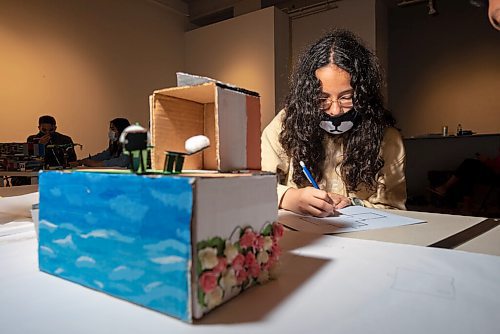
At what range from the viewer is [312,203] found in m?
0.73

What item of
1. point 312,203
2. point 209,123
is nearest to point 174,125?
point 209,123

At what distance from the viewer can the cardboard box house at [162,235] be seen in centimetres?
29

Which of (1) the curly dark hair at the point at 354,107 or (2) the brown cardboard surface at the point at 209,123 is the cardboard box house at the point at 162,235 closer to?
(2) the brown cardboard surface at the point at 209,123

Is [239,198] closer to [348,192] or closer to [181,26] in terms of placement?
[348,192]

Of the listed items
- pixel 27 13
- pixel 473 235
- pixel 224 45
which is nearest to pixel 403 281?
pixel 473 235

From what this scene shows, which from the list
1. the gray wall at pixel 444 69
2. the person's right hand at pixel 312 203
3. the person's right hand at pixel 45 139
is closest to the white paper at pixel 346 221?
the person's right hand at pixel 312 203

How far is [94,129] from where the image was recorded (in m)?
3.52

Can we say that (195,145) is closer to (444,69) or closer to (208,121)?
(208,121)

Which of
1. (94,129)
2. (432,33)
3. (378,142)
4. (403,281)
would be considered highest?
(432,33)

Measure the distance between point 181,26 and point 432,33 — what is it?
10.6 feet

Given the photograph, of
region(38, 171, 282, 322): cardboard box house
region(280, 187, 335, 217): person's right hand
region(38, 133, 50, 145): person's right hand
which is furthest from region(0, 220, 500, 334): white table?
region(38, 133, 50, 145): person's right hand

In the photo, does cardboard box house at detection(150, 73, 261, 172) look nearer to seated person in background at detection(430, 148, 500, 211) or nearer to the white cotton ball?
the white cotton ball

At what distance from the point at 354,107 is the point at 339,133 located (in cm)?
9

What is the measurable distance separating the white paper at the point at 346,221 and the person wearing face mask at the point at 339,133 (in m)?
0.07
